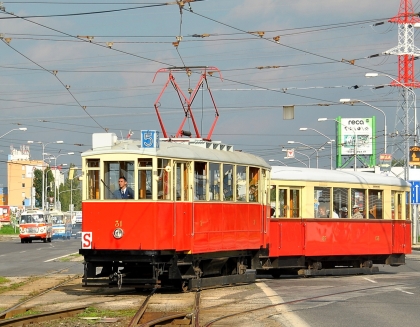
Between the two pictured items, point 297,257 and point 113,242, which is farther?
point 297,257

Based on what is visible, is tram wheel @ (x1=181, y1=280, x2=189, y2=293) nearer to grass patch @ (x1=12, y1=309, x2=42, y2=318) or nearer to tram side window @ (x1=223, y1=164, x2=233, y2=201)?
tram side window @ (x1=223, y1=164, x2=233, y2=201)

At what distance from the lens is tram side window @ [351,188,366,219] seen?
26312 mm

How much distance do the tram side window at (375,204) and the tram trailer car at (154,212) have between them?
6993 millimetres

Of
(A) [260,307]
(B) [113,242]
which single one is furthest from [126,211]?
(A) [260,307]

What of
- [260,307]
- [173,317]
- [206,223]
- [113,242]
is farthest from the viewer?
[206,223]

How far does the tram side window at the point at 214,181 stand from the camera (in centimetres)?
2039

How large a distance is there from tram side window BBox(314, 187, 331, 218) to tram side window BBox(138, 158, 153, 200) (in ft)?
23.9

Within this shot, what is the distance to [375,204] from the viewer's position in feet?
88.6

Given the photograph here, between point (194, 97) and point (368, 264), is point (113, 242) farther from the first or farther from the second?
point (368, 264)

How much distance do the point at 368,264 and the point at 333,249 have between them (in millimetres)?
1907

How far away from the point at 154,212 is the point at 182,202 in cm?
78

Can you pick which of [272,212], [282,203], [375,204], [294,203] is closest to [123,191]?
[272,212]

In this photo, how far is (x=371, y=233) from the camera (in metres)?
26.7

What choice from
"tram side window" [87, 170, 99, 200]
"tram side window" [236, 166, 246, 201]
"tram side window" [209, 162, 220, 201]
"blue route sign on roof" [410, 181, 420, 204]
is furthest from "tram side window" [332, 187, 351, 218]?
"blue route sign on roof" [410, 181, 420, 204]
